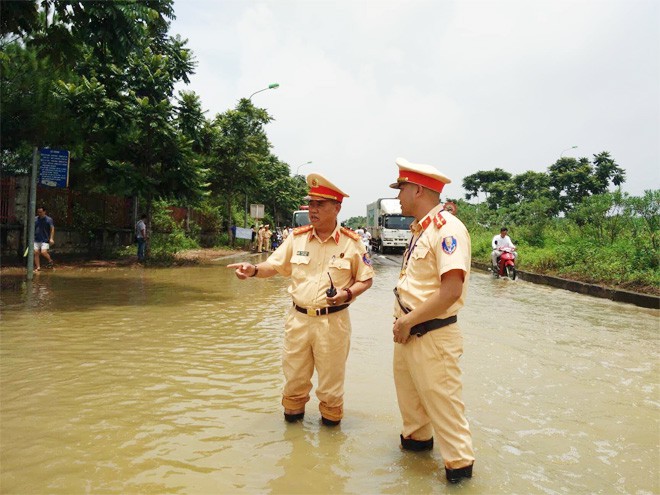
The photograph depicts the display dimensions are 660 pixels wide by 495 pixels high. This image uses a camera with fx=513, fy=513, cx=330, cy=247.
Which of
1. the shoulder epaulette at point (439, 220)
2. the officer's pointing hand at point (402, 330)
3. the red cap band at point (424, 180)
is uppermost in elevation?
the red cap band at point (424, 180)

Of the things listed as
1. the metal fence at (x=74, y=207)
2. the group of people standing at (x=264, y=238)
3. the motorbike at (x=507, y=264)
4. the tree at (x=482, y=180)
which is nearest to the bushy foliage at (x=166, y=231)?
the metal fence at (x=74, y=207)

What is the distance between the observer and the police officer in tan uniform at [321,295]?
3576 millimetres

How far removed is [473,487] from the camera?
2.91 m

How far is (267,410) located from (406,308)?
1694 mm

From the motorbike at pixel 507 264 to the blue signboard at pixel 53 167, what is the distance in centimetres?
1227

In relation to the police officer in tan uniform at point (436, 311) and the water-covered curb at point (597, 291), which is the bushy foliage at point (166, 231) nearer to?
the water-covered curb at point (597, 291)

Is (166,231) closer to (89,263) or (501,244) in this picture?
(89,263)

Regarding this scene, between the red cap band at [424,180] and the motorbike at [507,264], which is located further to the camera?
the motorbike at [507,264]

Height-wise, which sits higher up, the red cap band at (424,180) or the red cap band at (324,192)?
the red cap band at (424,180)

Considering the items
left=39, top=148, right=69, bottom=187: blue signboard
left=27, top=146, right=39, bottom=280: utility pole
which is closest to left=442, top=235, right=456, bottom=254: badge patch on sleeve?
left=27, top=146, right=39, bottom=280: utility pole

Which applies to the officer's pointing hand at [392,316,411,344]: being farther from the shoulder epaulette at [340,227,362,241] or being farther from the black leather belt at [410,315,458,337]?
the shoulder epaulette at [340,227,362,241]

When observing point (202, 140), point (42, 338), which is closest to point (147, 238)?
point (202, 140)

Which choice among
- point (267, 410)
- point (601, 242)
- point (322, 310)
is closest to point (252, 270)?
point (322, 310)

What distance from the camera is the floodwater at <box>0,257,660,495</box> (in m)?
3.00
